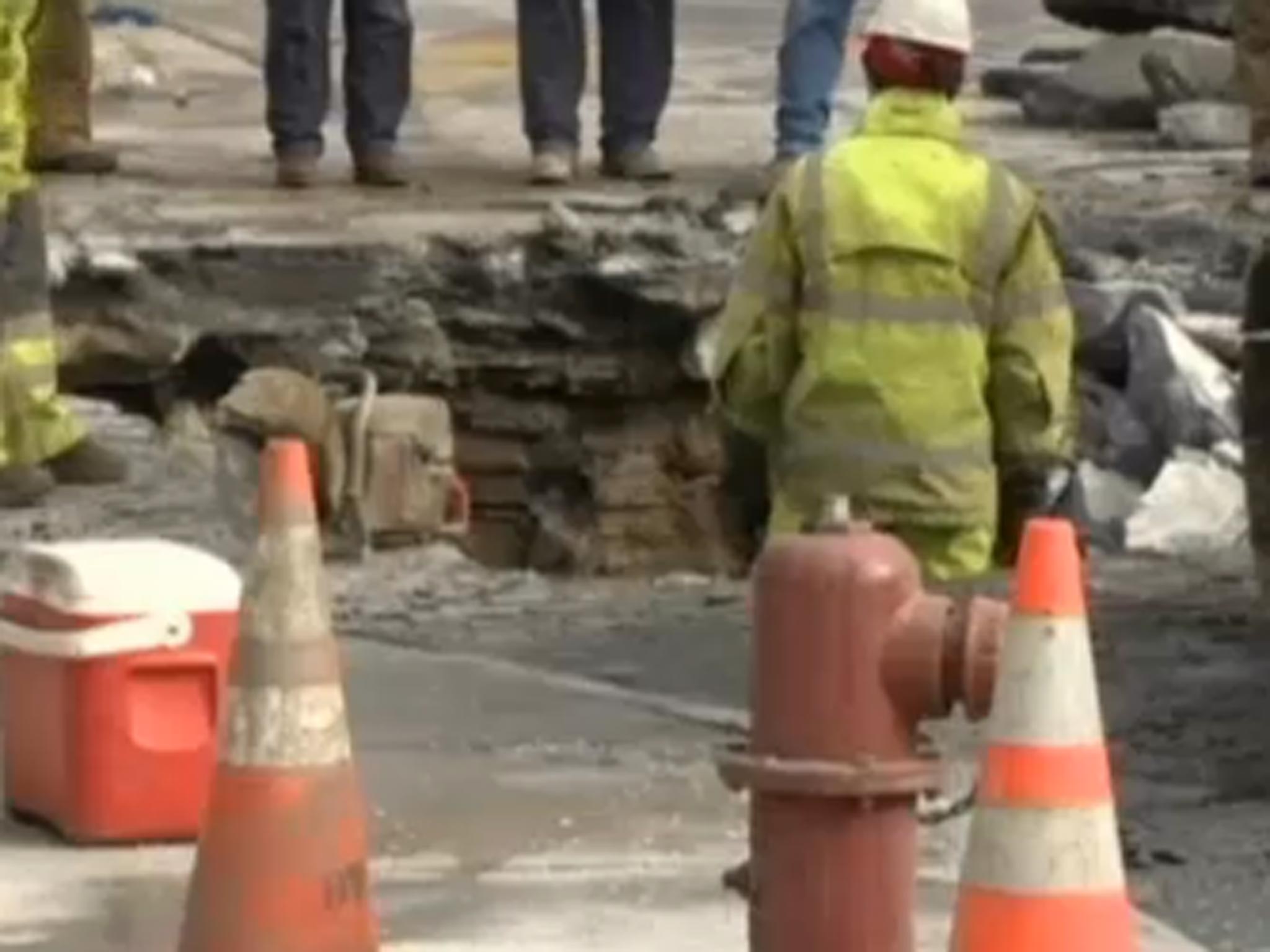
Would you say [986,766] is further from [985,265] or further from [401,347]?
[401,347]

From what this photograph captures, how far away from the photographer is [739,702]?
936 centimetres

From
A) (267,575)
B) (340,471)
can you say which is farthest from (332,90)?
(267,575)

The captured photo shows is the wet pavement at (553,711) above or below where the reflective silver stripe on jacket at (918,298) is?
below

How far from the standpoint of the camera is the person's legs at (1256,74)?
1493 cm

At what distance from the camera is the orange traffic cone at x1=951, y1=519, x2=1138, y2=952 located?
18.3 ft

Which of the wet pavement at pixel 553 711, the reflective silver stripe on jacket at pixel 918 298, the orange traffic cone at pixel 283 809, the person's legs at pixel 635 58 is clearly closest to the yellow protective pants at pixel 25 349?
the wet pavement at pixel 553 711

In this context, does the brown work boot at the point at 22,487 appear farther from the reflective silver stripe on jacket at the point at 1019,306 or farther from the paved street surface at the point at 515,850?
the reflective silver stripe on jacket at the point at 1019,306

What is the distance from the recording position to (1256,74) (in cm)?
1501

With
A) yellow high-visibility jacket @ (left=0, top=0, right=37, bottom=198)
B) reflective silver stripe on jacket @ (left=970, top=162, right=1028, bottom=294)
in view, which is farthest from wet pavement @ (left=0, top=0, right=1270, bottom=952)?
reflective silver stripe on jacket @ (left=970, top=162, right=1028, bottom=294)

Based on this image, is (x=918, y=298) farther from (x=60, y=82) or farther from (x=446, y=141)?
(x=446, y=141)

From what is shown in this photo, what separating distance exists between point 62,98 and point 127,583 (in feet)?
28.3

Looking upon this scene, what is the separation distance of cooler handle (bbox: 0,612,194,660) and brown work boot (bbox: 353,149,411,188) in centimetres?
794

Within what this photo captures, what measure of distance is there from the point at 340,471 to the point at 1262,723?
365cm

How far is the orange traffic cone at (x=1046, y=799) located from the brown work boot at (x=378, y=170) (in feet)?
32.5
